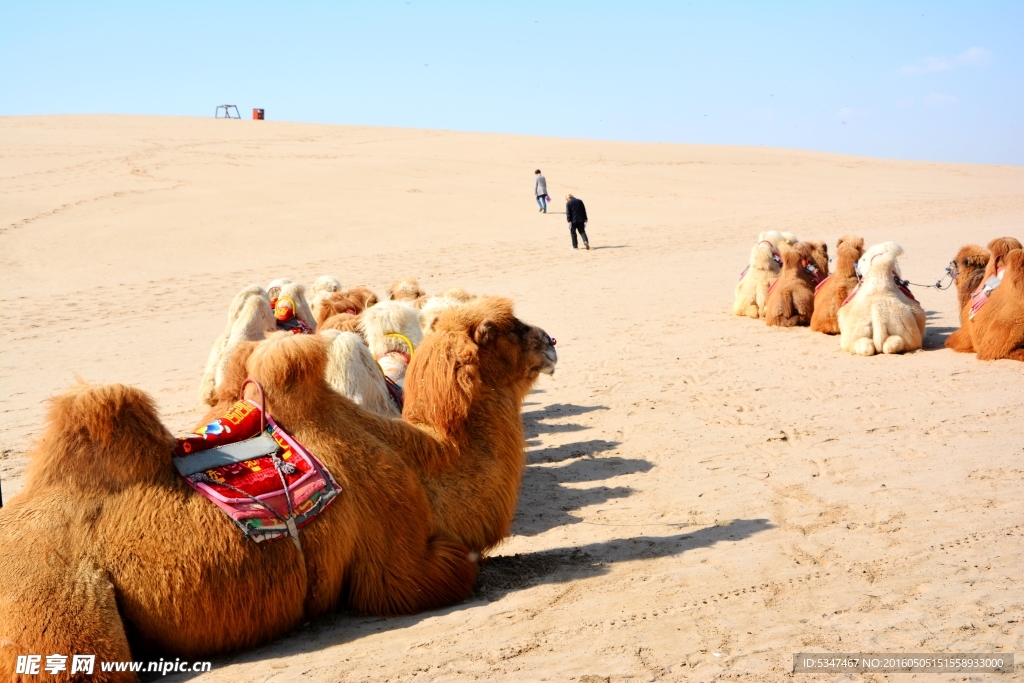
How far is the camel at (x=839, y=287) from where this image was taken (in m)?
13.0

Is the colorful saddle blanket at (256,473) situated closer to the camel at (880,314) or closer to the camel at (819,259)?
the camel at (880,314)

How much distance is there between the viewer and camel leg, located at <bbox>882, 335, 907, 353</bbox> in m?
11.7

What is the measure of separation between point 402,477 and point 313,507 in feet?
1.72

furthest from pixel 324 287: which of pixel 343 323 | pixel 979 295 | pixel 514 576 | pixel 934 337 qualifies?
pixel 934 337

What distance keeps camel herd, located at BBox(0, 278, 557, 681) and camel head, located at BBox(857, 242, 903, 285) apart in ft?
26.5

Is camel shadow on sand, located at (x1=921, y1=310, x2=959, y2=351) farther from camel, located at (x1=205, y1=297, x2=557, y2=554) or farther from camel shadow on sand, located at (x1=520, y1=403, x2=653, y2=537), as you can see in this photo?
camel, located at (x1=205, y1=297, x2=557, y2=554)

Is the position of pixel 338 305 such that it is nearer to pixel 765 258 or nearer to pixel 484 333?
pixel 484 333

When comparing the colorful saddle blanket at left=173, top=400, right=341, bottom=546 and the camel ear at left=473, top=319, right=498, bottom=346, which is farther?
the camel ear at left=473, top=319, right=498, bottom=346

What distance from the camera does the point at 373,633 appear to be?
4445mm

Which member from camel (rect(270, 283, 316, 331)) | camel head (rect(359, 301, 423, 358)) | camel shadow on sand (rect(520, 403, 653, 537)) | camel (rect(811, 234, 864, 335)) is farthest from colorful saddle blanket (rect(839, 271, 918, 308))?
camel head (rect(359, 301, 423, 358))

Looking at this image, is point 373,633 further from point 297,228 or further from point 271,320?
point 297,228

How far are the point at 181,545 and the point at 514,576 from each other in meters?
1.89

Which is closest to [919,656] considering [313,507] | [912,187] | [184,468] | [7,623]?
[313,507]

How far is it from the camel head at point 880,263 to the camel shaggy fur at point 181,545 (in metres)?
9.04
